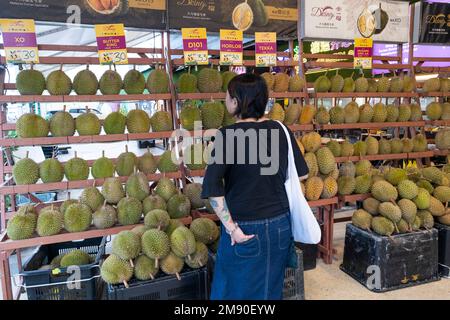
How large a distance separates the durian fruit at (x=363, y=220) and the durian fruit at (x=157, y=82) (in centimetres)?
190

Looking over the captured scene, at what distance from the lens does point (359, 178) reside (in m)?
3.19

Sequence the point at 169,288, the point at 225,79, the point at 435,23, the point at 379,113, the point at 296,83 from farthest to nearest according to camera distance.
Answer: the point at 435,23 < the point at 379,113 < the point at 296,83 < the point at 225,79 < the point at 169,288

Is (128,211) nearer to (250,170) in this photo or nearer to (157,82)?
(157,82)

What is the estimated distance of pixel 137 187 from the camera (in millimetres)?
2576

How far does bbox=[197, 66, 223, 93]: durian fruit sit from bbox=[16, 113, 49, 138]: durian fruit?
1243 millimetres

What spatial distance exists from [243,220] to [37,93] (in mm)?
1871

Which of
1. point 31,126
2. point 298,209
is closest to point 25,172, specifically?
point 31,126

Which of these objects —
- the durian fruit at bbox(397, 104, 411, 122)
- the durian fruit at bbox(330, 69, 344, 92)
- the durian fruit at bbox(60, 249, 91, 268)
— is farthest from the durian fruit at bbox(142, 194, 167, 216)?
the durian fruit at bbox(397, 104, 411, 122)

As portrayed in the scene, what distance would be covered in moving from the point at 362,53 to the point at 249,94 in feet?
8.27

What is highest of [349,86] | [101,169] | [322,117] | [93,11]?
[93,11]

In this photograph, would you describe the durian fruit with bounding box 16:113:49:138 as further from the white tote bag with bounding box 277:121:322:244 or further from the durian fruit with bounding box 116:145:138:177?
the white tote bag with bounding box 277:121:322:244

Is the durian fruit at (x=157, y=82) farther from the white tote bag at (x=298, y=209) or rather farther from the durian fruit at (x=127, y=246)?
the white tote bag at (x=298, y=209)
